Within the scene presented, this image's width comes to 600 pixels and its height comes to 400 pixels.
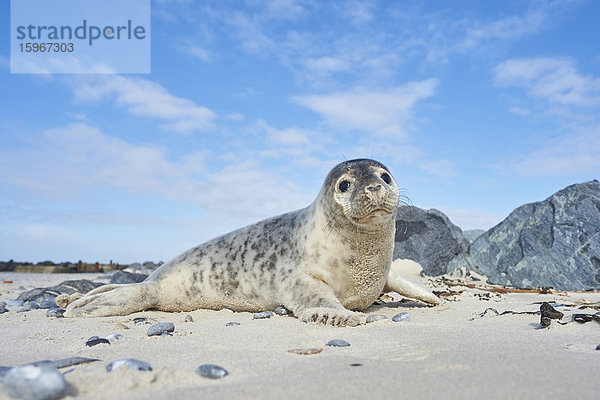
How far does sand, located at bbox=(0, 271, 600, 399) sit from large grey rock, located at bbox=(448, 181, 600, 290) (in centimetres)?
391

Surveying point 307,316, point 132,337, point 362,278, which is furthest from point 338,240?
point 132,337

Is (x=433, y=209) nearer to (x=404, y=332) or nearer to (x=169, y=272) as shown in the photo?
(x=169, y=272)

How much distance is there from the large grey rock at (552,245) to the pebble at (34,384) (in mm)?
7627

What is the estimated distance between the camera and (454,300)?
5484 millimetres

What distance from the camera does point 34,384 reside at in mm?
1608

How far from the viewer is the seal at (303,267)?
404cm

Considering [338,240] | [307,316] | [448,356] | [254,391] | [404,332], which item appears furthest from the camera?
[338,240]

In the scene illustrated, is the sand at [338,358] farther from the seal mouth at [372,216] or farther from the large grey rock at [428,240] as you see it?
the large grey rock at [428,240]

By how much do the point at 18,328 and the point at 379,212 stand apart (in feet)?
10.6

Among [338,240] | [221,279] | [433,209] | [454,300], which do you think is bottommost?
[454,300]

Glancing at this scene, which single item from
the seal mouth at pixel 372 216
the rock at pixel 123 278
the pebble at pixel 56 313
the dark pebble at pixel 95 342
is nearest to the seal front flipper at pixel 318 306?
the seal mouth at pixel 372 216

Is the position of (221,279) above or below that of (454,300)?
above

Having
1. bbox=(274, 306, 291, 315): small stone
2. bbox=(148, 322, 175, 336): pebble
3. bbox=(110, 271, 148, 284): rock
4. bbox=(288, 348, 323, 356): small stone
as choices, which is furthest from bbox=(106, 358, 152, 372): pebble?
bbox=(110, 271, 148, 284): rock

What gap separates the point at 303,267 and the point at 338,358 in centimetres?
230
